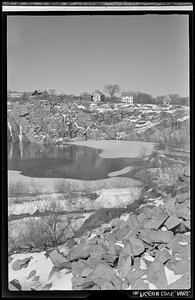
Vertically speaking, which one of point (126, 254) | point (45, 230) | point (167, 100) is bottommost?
point (126, 254)

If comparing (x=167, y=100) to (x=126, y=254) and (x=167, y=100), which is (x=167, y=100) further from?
(x=126, y=254)

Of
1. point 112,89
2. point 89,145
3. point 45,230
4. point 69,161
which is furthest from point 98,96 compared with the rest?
point 45,230

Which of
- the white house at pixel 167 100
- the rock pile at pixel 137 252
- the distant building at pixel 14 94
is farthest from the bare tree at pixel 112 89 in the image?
the rock pile at pixel 137 252

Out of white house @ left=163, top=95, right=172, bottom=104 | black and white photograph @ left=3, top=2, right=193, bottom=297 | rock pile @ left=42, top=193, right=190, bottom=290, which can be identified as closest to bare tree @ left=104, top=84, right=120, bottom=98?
black and white photograph @ left=3, top=2, right=193, bottom=297

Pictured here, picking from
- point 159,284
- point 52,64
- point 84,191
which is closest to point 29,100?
point 52,64

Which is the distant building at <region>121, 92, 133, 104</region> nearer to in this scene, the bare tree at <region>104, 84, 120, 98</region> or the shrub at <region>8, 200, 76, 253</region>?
the bare tree at <region>104, 84, 120, 98</region>

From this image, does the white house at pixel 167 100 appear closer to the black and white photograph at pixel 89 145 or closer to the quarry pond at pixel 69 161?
the black and white photograph at pixel 89 145
